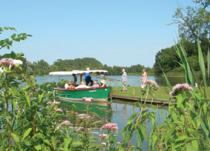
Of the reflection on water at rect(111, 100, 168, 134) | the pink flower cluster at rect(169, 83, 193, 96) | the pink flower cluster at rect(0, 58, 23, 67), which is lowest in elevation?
the reflection on water at rect(111, 100, 168, 134)

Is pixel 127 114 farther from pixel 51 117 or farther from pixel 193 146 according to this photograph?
pixel 193 146

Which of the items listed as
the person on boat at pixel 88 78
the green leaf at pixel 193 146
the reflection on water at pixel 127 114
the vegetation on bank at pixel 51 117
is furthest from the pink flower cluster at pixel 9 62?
the person on boat at pixel 88 78

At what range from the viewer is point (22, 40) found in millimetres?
3410

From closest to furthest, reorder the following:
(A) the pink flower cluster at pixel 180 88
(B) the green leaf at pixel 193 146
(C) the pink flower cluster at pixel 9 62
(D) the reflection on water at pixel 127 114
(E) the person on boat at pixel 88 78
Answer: (B) the green leaf at pixel 193 146 → (C) the pink flower cluster at pixel 9 62 → (A) the pink flower cluster at pixel 180 88 → (D) the reflection on water at pixel 127 114 → (E) the person on boat at pixel 88 78

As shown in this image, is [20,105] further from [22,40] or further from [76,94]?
[76,94]

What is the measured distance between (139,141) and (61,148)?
817 millimetres

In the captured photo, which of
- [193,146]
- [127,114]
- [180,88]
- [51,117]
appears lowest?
[127,114]

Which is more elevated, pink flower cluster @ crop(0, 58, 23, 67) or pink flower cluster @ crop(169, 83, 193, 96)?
pink flower cluster @ crop(0, 58, 23, 67)

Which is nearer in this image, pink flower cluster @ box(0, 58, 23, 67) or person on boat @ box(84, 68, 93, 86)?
pink flower cluster @ box(0, 58, 23, 67)

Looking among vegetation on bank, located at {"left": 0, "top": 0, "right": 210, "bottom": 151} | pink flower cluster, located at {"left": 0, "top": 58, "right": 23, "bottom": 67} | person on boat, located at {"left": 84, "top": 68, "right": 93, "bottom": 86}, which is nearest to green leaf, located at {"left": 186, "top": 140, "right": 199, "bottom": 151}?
vegetation on bank, located at {"left": 0, "top": 0, "right": 210, "bottom": 151}

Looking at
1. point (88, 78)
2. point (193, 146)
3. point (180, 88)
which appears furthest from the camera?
point (88, 78)

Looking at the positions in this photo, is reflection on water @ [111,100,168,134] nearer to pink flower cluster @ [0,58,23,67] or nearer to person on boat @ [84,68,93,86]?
pink flower cluster @ [0,58,23,67]

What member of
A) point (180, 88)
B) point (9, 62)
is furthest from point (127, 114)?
point (9, 62)

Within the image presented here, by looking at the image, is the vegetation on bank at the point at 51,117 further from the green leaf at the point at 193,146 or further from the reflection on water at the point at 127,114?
the reflection on water at the point at 127,114
